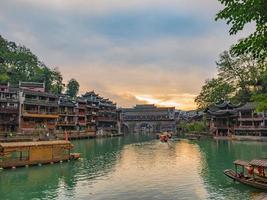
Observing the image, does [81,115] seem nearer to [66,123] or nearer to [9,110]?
[66,123]

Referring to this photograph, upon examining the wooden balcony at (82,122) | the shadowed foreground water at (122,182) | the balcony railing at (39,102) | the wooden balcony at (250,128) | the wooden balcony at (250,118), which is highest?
the balcony railing at (39,102)

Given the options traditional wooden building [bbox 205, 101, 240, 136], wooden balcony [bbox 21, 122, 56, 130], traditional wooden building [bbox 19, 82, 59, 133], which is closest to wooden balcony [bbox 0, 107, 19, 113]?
traditional wooden building [bbox 19, 82, 59, 133]

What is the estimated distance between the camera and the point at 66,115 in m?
96.5

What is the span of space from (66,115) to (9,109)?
71.5ft

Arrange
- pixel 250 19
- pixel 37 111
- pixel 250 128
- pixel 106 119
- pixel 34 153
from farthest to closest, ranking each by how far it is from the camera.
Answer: pixel 106 119 → pixel 250 128 → pixel 37 111 → pixel 34 153 → pixel 250 19

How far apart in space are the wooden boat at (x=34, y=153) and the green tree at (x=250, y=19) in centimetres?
3145

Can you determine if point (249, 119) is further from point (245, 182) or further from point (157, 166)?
point (245, 182)

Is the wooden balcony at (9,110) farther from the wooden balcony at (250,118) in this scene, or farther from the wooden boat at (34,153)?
the wooden balcony at (250,118)

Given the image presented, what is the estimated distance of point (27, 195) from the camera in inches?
1046

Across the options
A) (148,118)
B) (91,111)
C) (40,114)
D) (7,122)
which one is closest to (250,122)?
(91,111)

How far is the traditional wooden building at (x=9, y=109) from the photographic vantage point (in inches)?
3017

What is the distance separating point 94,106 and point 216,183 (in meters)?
85.5

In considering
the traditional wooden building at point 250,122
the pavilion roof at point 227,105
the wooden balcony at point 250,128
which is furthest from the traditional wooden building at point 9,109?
the wooden balcony at point 250,128

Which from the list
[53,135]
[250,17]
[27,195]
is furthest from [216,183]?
[53,135]
